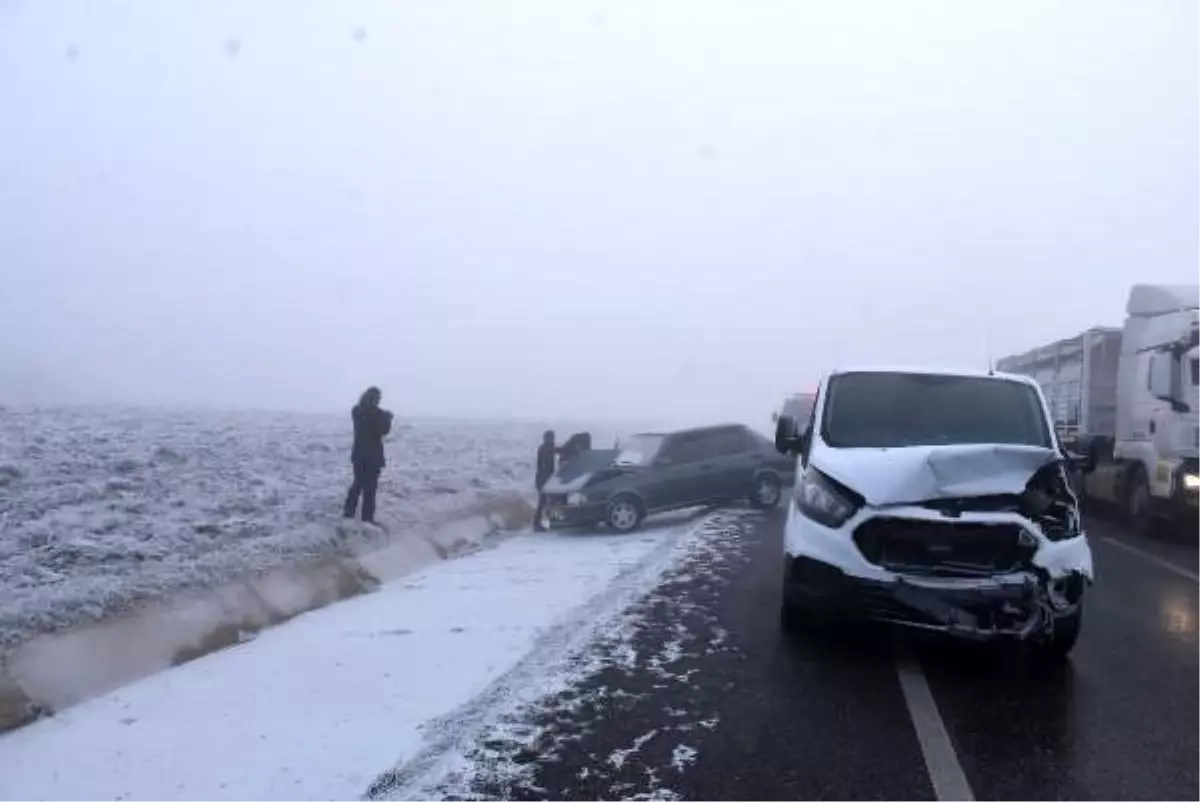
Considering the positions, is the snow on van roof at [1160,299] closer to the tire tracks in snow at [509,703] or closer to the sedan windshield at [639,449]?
the sedan windshield at [639,449]

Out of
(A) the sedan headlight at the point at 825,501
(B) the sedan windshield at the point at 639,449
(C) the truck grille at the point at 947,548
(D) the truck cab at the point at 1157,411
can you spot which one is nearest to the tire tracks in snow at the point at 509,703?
(A) the sedan headlight at the point at 825,501

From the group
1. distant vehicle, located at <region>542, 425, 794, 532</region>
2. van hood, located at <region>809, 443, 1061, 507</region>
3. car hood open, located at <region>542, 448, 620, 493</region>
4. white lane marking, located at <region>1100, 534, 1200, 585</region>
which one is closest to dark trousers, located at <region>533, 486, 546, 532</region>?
car hood open, located at <region>542, 448, 620, 493</region>

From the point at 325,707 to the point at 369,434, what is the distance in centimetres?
826

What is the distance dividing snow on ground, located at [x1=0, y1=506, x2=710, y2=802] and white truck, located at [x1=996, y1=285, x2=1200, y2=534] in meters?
6.63

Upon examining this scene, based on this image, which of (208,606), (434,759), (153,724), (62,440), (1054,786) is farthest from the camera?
(62,440)

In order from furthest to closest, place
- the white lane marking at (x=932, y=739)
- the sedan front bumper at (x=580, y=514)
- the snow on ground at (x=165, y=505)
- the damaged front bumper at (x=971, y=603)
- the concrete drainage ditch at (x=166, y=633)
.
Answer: the sedan front bumper at (x=580, y=514)
the snow on ground at (x=165, y=505)
the concrete drainage ditch at (x=166, y=633)
the damaged front bumper at (x=971, y=603)
the white lane marking at (x=932, y=739)

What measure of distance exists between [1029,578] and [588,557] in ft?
24.8

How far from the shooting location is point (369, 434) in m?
14.2

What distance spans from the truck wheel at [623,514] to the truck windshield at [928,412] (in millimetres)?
8830

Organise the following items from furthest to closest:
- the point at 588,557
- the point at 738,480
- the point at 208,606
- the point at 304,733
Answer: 1. the point at 738,480
2. the point at 588,557
3. the point at 208,606
4. the point at 304,733

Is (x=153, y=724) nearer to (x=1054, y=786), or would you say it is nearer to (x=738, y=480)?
(x=1054, y=786)

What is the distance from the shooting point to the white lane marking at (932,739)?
466 cm

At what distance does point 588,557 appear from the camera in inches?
526

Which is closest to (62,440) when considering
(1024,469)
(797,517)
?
(797,517)
